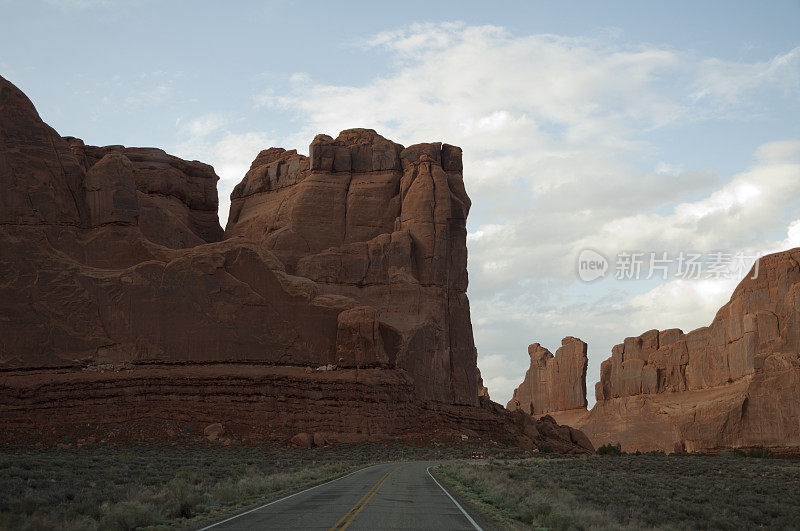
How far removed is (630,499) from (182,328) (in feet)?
126

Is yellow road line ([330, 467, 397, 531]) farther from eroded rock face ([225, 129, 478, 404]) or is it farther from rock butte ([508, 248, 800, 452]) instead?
rock butte ([508, 248, 800, 452])

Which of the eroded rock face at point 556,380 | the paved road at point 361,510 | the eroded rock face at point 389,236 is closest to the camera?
the paved road at point 361,510

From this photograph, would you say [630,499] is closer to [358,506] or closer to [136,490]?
[358,506]

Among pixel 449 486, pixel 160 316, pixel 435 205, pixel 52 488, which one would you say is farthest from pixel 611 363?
pixel 52 488

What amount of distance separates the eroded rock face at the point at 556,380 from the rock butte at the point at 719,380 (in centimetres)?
819

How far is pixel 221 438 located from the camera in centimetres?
5153

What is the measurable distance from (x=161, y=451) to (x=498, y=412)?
3781 cm

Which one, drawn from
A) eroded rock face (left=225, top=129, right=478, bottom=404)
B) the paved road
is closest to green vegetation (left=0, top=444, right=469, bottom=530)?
the paved road

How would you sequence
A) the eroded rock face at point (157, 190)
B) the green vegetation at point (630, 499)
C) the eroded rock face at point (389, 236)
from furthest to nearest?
the eroded rock face at point (389, 236)
the eroded rock face at point (157, 190)
the green vegetation at point (630, 499)

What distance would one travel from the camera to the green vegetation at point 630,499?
61.9ft

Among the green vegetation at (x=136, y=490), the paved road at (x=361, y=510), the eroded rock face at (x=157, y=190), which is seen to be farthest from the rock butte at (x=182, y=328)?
the paved road at (x=361, y=510)

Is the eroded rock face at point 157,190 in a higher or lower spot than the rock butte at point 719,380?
higher

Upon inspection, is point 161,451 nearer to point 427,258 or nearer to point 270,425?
point 270,425

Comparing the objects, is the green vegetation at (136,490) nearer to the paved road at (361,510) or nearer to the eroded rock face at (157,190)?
the paved road at (361,510)
